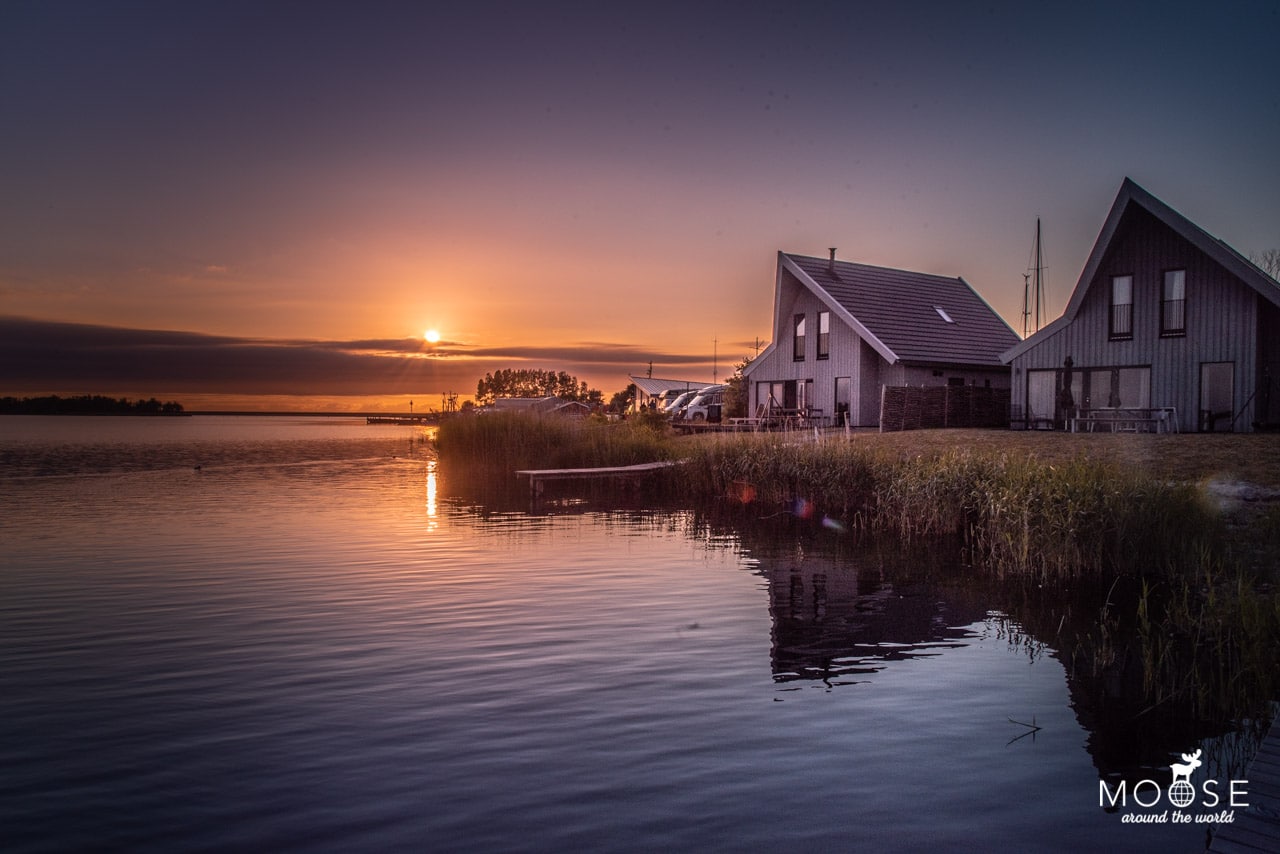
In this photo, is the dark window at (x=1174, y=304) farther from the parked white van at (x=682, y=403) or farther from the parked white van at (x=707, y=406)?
the parked white van at (x=682, y=403)

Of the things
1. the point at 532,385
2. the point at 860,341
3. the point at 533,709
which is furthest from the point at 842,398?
the point at 532,385

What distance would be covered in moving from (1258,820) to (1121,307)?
2833 centimetres

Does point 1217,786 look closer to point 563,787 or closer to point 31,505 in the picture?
point 563,787

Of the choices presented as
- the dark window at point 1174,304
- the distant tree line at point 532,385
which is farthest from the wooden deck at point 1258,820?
the distant tree line at point 532,385

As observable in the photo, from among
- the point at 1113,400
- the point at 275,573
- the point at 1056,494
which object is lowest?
the point at 275,573

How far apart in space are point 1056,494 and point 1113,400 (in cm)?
1834

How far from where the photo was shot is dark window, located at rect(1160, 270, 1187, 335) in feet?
89.6

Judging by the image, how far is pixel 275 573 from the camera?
14.8 meters

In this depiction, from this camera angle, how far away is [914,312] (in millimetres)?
38938

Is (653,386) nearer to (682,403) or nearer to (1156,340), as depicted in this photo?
(682,403)

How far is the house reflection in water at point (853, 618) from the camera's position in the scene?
30.9ft

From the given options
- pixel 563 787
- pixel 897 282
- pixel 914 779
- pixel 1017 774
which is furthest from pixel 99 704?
pixel 897 282

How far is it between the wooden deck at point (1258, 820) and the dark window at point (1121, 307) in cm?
2701

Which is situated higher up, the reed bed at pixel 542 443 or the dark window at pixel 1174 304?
the dark window at pixel 1174 304
